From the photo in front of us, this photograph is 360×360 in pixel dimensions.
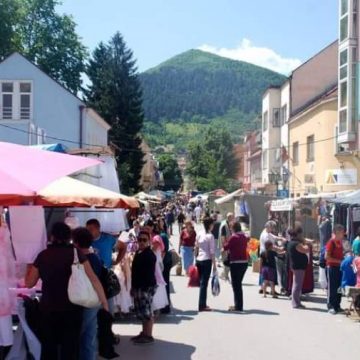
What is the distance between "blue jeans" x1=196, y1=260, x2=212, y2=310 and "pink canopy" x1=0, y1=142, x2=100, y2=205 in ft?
18.3

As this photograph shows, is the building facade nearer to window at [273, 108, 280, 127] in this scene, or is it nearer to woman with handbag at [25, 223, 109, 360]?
window at [273, 108, 280, 127]

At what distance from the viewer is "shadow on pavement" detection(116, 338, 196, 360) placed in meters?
9.28

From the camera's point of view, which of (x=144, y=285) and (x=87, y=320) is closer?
(x=87, y=320)

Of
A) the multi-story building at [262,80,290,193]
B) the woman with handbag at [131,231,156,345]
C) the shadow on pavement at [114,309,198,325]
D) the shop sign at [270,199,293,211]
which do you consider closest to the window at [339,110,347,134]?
the shop sign at [270,199,293,211]

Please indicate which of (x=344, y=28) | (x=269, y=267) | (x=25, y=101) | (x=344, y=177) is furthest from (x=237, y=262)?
(x=25, y=101)

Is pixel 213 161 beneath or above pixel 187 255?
above

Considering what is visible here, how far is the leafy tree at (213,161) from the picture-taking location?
3554 inches

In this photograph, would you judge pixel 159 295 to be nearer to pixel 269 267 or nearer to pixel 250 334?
pixel 250 334

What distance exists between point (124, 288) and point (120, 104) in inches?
1903

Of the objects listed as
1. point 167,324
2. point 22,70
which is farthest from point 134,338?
point 22,70

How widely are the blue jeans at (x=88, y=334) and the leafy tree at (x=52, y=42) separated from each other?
46.0m

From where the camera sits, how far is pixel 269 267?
15.9 m

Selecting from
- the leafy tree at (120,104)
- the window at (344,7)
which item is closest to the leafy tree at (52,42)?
the leafy tree at (120,104)

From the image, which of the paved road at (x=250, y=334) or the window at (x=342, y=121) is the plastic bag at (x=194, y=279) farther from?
the window at (x=342, y=121)
